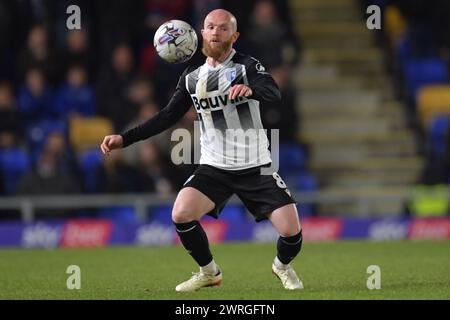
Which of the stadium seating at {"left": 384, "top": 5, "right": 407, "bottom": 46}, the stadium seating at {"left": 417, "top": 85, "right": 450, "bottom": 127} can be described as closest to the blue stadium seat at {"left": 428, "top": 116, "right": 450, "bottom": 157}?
the stadium seating at {"left": 417, "top": 85, "right": 450, "bottom": 127}

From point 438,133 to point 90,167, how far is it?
6.21 meters

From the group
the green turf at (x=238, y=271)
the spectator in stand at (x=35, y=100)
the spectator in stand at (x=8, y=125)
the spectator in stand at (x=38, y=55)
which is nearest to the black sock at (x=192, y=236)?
the green turf at (x=238, y=271)

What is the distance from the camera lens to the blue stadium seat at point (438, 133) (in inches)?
839

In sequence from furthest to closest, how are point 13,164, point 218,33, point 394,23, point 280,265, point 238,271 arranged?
point 394,23 < point 13,164 < point 238,271 < point 280,265 < point 218,33

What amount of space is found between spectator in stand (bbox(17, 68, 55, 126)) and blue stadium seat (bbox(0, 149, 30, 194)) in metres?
0.75

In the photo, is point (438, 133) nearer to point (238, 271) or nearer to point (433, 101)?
point (433, 101)

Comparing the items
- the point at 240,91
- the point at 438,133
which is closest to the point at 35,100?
the point at 438,133

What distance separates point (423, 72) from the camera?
22.9 meters

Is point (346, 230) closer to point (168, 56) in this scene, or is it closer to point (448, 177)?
point (448, 177)

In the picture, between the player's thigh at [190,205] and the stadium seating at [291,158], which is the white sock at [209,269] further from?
the stadium seating at [291,158]

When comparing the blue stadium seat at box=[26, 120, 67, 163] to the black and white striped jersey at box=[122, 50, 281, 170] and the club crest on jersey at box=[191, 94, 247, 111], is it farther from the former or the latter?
the club crest on jersey at box=[191, 94, 247, 111]

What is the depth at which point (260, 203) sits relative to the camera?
10508 millimetres
